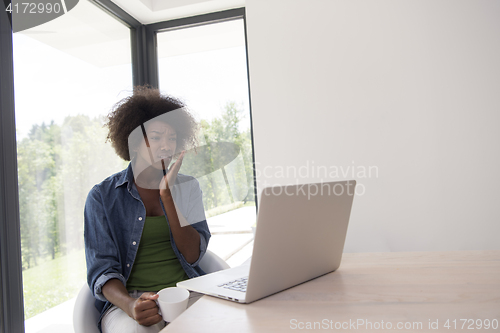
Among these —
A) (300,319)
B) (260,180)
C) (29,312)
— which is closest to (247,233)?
(260,180)

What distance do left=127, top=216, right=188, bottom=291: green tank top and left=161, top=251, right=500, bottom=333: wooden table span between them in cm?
63

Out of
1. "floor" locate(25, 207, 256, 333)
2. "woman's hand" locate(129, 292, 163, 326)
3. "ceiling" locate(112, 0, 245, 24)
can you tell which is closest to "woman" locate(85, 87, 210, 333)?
"woman's hand" locate(129, 292, 163, 326)

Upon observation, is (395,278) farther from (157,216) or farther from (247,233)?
(247,233)

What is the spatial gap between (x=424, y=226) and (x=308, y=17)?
1271 mm

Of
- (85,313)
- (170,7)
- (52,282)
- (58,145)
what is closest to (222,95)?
(170,7)

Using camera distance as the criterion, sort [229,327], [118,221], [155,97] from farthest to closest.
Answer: [155,97] → [118,221] → [229,327]

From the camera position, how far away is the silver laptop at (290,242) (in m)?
0.68

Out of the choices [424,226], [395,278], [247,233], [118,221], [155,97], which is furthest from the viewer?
[247,233]

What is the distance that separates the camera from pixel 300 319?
2.00 feet

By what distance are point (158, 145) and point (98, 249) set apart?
0.48 metres

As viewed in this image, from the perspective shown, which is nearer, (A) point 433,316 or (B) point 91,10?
(A) point 433,316

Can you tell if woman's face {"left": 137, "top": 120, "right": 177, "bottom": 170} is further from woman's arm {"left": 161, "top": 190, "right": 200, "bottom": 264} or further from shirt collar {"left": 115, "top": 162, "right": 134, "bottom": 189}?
woman's arm {"left": 161, "top": 190, "right": 200, "bottom": 264}

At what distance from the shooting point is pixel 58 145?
1689mm

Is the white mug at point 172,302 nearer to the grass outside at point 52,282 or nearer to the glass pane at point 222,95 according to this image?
the grass outside at point 52,282
